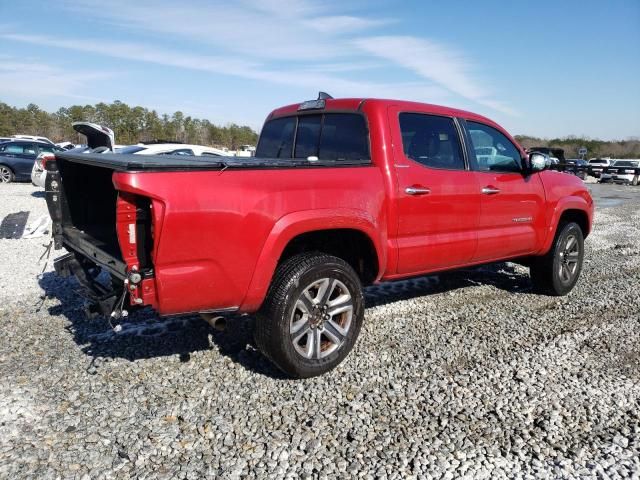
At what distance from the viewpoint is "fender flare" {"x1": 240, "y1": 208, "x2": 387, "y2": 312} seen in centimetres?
323

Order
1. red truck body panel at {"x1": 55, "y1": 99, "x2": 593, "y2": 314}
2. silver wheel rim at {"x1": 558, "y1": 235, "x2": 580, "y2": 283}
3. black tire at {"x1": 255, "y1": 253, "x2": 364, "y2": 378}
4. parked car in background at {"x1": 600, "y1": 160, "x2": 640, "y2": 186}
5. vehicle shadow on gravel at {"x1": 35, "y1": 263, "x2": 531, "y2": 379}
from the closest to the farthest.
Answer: red truck body panel at {"x1": 55, "y1": 99, "x2": 593, "y2": 314} < black tire at {"x1": 255, "y1": 253, "x2": 364, "y2": 378} < vehicle shadow on gravel at {"x1": 35, "y1": 263, "x2": 531, "y2": 379} < silver wheel rim at {"x1": 558, "y1": 235, "x2": 580, "y2": 283} < parked car in background at {"x1": 600, "y1": 160, "x2": 640, "y2": 186}

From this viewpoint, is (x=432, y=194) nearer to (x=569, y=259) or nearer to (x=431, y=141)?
(x=431, y=141)

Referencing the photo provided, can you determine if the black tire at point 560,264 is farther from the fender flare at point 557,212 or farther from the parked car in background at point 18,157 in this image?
the parked car in background at point 18,157

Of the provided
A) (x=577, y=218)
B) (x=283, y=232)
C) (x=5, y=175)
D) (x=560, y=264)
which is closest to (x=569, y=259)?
(x=560, y=264)

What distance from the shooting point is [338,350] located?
374cm

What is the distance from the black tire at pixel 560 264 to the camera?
563cm

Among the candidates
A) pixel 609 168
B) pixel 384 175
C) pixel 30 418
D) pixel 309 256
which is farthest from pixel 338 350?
pixel 609 168

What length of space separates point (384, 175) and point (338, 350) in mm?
1338

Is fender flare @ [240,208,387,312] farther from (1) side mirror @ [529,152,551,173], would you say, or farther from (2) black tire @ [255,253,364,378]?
(1) side mirror @ [529,152,551,173]

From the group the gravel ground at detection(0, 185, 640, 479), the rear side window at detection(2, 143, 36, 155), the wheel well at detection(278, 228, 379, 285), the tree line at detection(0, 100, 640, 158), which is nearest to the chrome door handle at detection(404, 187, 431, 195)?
the wheel well at detection(278, 228, 379, 285)

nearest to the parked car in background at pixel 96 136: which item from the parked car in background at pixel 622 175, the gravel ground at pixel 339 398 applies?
the gravel ground at pixel 339 398

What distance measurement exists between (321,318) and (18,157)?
18.6 m

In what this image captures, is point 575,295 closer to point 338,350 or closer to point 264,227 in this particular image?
point 338,350

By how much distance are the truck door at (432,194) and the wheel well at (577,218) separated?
1.82 metres
